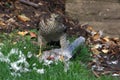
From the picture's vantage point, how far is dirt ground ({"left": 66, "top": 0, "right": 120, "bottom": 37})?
888cm

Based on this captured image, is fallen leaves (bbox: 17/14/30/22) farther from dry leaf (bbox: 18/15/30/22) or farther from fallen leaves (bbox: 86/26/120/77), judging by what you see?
fallen leaves (bbox: 86/26/120/77)

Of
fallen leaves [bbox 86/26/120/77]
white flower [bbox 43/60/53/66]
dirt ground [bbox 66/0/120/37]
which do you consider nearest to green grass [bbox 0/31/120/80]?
white flower [bbox 43/60/53/66]

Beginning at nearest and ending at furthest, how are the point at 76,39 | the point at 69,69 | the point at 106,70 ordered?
the point at 69,69, the point at 106,70, the point at 76,39

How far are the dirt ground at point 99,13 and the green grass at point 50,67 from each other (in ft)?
4.39

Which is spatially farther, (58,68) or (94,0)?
(94,0)

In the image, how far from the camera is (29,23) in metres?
8.86

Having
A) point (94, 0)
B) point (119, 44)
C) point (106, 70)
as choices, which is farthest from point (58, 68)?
point (94, 0)

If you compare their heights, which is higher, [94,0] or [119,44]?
[94,0]

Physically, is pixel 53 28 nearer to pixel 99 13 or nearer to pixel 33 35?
pixel 33 35

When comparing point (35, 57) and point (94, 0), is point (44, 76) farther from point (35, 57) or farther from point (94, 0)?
point (94, 0)

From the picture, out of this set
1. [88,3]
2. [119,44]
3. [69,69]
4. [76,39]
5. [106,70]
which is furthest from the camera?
[88,3]

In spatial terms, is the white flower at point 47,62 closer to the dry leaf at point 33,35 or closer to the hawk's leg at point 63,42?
the hawk's leg at point 63,42

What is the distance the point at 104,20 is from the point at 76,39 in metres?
1.35

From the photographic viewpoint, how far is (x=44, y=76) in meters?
6.15
